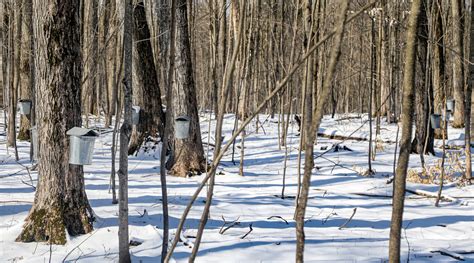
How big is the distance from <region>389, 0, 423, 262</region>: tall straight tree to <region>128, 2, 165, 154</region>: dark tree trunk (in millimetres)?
7333

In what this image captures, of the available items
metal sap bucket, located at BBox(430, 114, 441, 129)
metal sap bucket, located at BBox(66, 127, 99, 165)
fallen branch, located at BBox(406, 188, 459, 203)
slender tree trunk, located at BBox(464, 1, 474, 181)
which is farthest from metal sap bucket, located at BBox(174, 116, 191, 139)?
metal sap bucket, located at BBox(430, 114, 441, 129)

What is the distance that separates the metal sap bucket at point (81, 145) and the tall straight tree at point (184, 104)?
12.0 ft

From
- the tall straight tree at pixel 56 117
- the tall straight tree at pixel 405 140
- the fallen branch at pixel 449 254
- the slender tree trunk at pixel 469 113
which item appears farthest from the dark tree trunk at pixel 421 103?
the tall straight tree at pixel 405 140

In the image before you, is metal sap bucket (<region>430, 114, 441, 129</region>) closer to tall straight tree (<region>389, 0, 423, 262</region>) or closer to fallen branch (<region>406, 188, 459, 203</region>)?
fallen branch (<region>406, 188, 459, 203</region>)

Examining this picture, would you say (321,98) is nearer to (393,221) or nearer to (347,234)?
(393,221)

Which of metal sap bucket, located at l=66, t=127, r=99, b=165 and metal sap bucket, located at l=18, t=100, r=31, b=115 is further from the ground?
metal sap bucket, located at l=18, t=100, r=31, b=115

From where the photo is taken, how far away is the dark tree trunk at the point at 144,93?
9.35m

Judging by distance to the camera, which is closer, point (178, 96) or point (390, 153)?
point (178, 96)

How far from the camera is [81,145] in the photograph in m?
3.79

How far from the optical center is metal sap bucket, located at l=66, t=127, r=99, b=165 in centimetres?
379

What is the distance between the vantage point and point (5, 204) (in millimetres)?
5133

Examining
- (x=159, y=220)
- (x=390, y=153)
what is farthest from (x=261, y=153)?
(x=159, y=220)

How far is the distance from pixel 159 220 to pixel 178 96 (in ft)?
10.4

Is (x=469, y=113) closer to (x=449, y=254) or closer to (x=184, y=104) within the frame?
(x=449, y=254)
